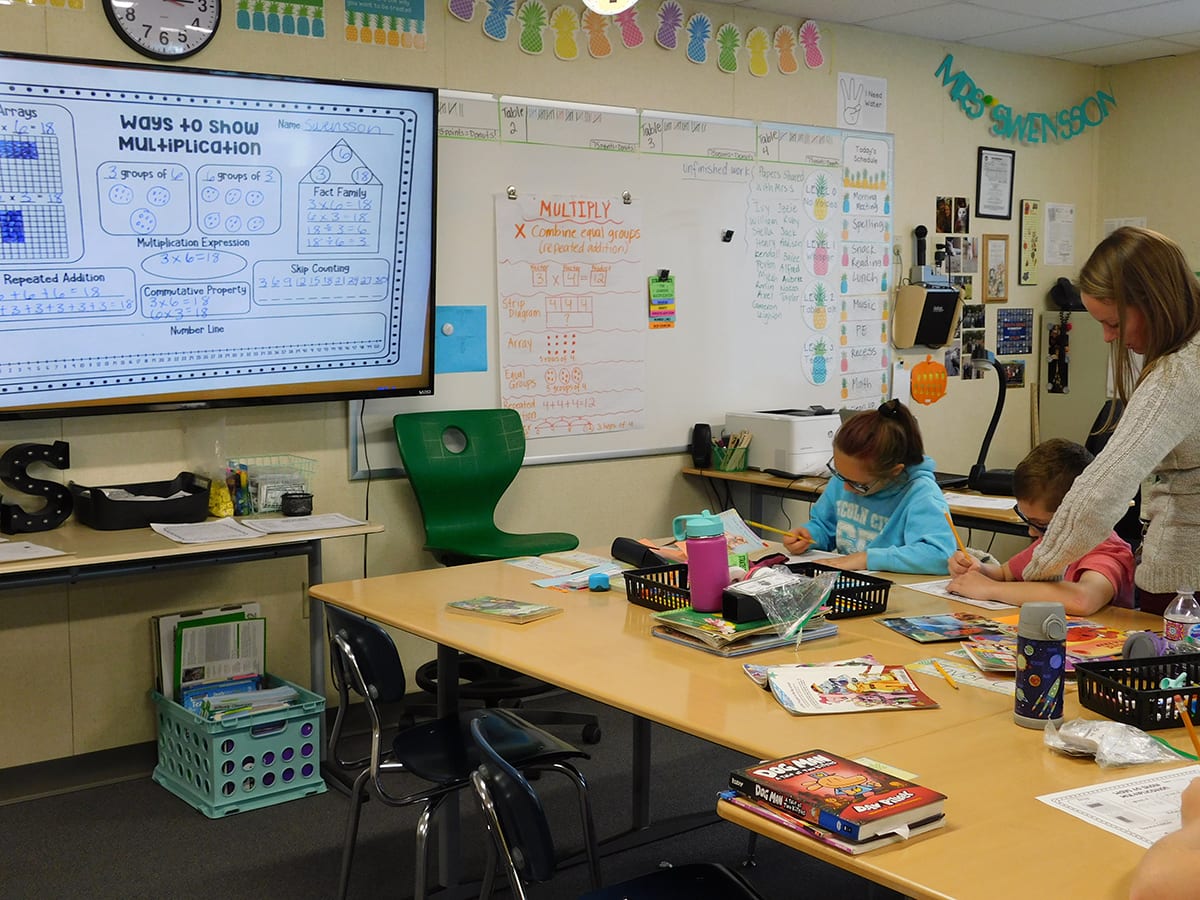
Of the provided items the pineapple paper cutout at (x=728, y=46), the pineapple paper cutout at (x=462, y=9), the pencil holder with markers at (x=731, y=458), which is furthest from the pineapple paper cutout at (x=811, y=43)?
the pencil holder with markers at (x=731, y=458)

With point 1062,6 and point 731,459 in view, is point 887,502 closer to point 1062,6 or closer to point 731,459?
point 731,459

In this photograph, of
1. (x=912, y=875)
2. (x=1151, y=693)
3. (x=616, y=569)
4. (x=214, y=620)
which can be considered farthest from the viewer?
(x=214, y=620)

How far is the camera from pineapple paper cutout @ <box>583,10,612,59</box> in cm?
461

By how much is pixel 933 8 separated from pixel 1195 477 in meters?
3.29

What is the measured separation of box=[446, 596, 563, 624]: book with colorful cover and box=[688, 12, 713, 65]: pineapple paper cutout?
2.96 meters

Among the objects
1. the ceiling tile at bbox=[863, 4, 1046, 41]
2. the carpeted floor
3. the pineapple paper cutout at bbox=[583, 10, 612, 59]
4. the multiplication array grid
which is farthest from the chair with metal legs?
the ceiling tile at bbox=[863, 4, 1046, 41]

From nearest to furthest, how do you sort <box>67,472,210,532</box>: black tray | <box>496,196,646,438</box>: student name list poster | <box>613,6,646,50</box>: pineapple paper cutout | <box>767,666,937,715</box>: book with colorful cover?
1. <box>767,666,937,715</box>: book with colorful cover
2. <box>67,472,210,532</box>: black tray
3. <box>496,196,646,438</box>: student name list poster
4. <box>613,6,646,50</box>: pineapple paper cutout

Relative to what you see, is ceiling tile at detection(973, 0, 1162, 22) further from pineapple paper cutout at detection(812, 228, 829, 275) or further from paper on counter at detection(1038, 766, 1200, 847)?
paper on counter at detection(1038, 766, 1200, 847)

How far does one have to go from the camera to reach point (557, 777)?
3.76m

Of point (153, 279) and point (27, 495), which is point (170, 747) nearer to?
point (27, 495)

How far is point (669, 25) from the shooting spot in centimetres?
485

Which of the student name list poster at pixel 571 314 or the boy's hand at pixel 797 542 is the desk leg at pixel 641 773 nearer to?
the boy's hand at pixel 797 542

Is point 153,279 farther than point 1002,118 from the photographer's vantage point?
No

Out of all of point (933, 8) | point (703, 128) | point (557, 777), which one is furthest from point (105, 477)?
point (933, 8)
